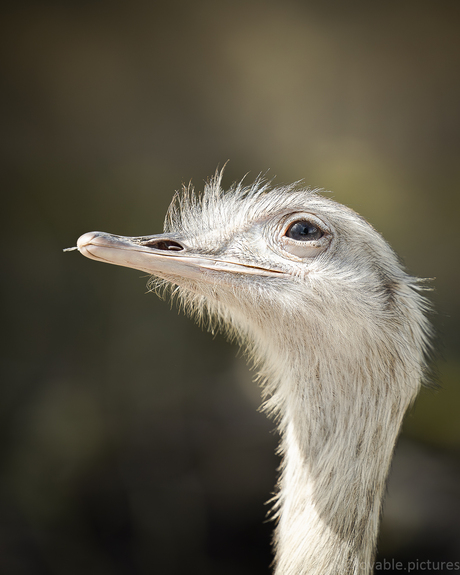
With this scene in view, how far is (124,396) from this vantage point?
10.6 feet

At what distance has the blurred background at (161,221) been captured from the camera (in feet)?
9.58

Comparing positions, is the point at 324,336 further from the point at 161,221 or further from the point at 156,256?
the point at 161,221

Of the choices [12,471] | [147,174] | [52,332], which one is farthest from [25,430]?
[147,174]

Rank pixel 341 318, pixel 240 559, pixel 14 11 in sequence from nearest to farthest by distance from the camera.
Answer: pixel 341 318 < pixel 14 11 < pixel 240 559

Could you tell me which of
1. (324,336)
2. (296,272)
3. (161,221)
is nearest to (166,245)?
(296,272)

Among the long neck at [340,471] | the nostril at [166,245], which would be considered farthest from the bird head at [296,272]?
the long neck at [340,471]

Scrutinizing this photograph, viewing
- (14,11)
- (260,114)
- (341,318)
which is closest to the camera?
(341,318)

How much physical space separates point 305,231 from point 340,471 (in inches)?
23.7

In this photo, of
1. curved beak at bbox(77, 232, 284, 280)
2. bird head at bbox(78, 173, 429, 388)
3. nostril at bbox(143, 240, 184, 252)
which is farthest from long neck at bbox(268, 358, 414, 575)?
nostril at bbox(143, 240, 184, 252)

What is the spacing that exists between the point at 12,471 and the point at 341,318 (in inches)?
105

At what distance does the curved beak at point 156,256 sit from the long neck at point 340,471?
0.35 meters

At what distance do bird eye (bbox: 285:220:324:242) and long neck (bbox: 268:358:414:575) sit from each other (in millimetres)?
360

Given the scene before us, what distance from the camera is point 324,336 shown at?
117cm

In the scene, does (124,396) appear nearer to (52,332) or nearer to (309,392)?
(52,332)
